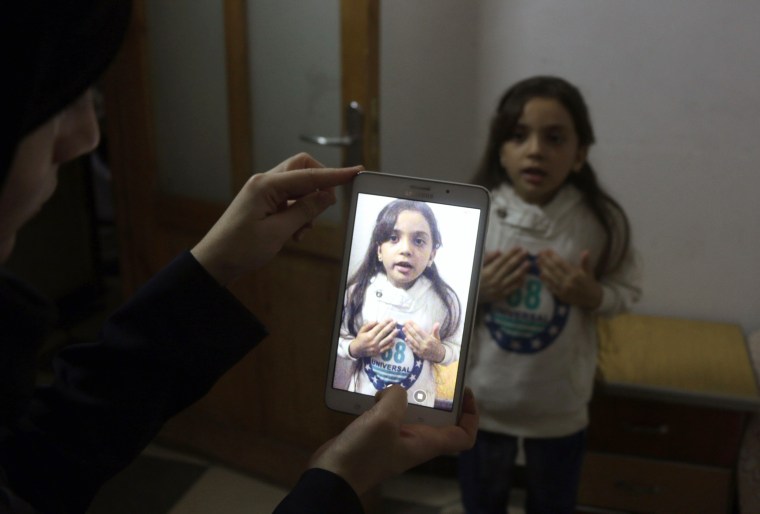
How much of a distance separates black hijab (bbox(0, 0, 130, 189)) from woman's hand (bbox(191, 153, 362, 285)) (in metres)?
0.27

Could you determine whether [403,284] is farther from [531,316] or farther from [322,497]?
[531,316]

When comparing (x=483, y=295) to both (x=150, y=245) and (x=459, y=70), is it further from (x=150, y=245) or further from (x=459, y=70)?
(x=150, y=245)

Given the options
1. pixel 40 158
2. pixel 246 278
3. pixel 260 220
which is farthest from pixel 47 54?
pixel 246 278

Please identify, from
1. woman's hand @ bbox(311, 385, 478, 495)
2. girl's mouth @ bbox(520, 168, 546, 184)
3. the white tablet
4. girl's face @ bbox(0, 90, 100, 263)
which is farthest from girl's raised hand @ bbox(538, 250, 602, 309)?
girl's face @ bbox(0, 90, 100, 263)

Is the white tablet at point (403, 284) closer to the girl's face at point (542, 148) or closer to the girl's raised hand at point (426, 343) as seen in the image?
the girl's raised hand at point (426, 343)

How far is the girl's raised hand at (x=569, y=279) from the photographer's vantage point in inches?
50.1

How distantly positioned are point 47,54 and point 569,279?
0.98 metres

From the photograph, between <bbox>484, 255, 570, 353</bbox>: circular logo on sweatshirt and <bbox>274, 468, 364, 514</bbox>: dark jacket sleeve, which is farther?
<bbox>484, 255, 570, 353</bbox>: circular logo on sweatshirt

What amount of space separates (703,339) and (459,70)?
0.86m

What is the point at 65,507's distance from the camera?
0.69m

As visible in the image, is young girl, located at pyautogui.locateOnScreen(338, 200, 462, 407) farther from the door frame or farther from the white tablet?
the door frame

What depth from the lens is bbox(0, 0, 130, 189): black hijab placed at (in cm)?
44

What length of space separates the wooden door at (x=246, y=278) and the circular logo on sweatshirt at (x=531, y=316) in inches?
17.8

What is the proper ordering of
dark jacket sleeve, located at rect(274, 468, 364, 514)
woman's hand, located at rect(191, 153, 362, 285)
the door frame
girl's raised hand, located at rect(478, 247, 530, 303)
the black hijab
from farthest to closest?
the door frame, girl's raised hand, located at rect(478, 247, 530, 303), woman's hand, located at rect(191, 153, 362, 285), dark jacket sleeve, located at rect(274, 468, 364, 514), the black hijab
